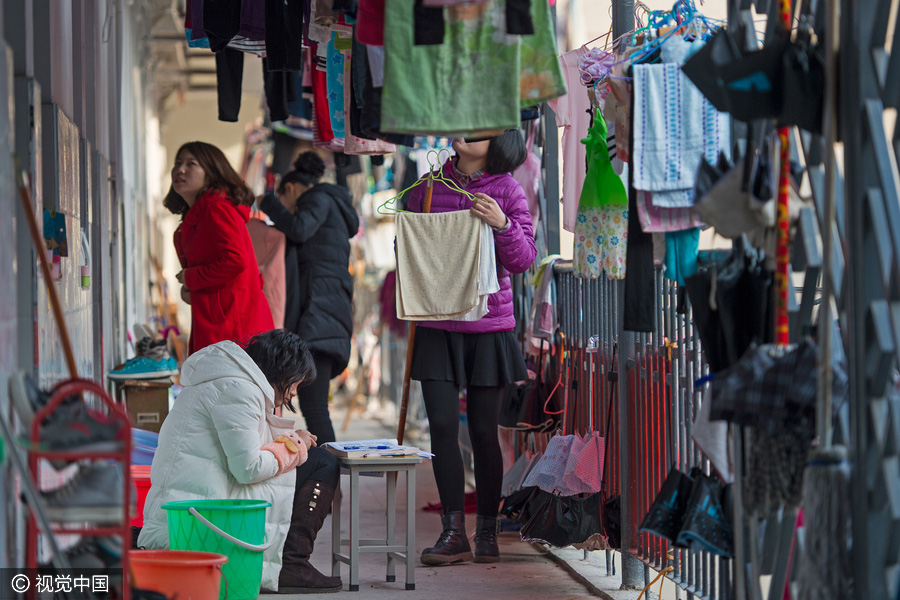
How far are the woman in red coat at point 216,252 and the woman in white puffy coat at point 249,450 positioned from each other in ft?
4.10

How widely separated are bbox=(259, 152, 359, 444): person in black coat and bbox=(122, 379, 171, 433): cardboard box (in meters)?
0.79

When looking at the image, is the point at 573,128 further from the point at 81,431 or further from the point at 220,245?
the point at 81,431

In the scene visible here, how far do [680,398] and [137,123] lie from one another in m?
7.70

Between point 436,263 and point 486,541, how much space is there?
1.26 meters

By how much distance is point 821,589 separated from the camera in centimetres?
245

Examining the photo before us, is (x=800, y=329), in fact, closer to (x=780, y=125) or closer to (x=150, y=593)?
(x=780, y=125)

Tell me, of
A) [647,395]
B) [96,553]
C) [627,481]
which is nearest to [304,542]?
[627,481]

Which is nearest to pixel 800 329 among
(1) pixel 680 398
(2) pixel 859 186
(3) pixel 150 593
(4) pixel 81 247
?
(2) pixel 859 186

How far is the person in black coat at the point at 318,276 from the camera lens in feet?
19.2

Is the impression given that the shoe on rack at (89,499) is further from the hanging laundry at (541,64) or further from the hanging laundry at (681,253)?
the hanging laundry at (681,253)

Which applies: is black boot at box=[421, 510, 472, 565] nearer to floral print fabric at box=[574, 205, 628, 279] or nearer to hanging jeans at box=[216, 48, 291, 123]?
floral print fabric at box=[574, 205, 628, 279]

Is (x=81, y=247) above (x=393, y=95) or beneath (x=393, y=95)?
beneath

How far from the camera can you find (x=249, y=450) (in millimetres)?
3816

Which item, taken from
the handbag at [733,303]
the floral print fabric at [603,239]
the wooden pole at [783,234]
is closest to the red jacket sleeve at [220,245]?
the floral print fabric at [603,239]
